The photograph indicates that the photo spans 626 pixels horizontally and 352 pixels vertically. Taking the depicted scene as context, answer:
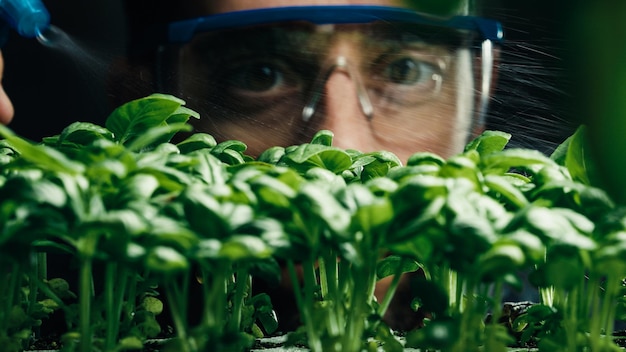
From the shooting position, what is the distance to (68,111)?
4.50 feet

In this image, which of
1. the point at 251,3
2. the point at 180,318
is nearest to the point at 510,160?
the point at 180,318

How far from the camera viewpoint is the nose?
4.24ft

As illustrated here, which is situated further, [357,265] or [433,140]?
[433,140]

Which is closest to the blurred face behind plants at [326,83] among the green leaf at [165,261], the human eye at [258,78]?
the human eye at [258,78]

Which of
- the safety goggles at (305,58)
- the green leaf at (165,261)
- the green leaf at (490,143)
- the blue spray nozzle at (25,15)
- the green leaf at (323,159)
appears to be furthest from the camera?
the safety goggles at (305,58)

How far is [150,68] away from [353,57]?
40cm

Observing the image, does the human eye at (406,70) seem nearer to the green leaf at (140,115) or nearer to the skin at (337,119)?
the skin at (337,119)

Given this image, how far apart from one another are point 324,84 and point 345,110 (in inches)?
2.6

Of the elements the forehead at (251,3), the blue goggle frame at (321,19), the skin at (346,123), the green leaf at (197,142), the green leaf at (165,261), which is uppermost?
the forehead at (251,3)

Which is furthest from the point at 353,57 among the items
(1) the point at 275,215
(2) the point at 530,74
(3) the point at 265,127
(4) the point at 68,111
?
(1) the point at 275,215

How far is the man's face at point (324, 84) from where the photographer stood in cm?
127

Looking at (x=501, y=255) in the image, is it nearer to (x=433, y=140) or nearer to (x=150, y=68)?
(x=433, y=140)

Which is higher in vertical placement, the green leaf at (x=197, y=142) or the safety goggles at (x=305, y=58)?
the safety goggles at (x=305, y=58)

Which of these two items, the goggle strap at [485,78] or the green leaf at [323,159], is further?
the goggle strap at [485,78]
